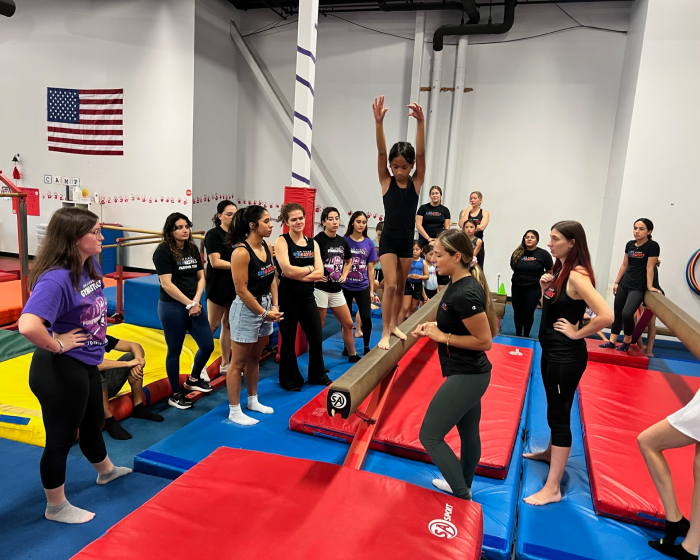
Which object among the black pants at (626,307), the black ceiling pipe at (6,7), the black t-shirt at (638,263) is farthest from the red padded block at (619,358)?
the black ceiling pipe at (6,7)

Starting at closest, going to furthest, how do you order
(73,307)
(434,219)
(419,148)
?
(73,307) < (419,148) < (434,219)

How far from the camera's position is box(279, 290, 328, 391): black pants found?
428 cm

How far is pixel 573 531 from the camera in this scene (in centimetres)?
257

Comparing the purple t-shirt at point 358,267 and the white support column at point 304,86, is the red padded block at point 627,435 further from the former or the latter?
the white support column at point 304,86

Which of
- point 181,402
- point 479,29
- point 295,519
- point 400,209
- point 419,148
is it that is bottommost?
point 181,402

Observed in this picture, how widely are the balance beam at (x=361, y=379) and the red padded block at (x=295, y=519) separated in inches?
13.9

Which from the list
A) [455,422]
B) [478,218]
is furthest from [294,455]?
[478,218]

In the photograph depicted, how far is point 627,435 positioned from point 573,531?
126 cm

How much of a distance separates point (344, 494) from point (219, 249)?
2591mm

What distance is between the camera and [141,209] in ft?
32.1

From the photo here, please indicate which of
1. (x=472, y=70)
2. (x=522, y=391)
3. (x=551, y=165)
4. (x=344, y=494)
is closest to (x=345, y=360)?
(x=522, y=391)

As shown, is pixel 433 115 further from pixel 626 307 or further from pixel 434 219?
pixel 626 307

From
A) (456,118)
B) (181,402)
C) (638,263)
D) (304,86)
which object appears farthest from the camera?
(456,118)

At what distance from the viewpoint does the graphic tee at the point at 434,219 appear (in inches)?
Answer: 279
